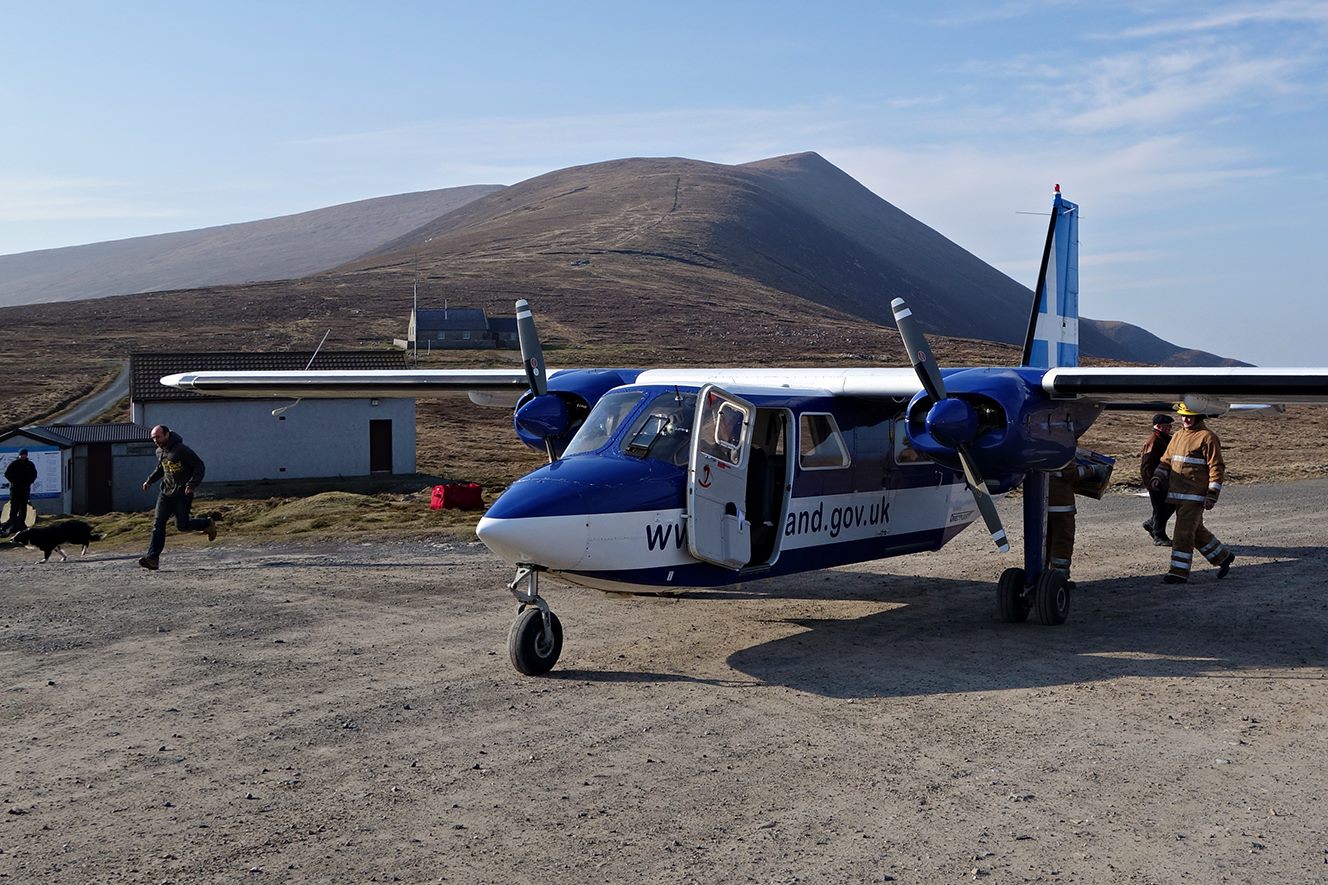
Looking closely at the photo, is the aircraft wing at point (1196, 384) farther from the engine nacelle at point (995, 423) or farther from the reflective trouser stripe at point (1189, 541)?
the reflective trouser stripe at point (1189, 541)

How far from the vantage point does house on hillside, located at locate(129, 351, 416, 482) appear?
28.9 m

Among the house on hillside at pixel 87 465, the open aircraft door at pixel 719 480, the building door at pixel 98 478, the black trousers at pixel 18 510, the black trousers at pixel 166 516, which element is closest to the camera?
the open aircraft door at pixel 719 480

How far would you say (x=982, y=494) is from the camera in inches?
494

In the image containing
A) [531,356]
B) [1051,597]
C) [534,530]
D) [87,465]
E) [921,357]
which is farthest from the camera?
[87,465]

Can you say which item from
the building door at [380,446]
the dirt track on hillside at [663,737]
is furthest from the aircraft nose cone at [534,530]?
the building door at [380,446]

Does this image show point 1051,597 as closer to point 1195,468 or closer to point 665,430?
point 1195,468

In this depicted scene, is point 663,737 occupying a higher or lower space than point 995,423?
lower

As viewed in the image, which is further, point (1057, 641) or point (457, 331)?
point (457, 331)

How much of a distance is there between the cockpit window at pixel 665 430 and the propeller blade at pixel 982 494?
290 centimetres

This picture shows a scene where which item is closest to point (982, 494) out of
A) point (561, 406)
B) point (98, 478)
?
point (561, 406)

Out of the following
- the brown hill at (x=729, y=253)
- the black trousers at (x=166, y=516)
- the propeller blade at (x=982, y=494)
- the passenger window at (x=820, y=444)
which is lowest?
the black trousers at (x=166, y=516)

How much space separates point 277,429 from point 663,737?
23.0 m

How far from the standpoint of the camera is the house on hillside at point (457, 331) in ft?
267

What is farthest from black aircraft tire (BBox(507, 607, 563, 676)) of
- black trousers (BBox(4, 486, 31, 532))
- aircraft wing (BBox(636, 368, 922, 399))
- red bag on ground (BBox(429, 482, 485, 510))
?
black trousers (BBox(4, 486, 31, 532))
